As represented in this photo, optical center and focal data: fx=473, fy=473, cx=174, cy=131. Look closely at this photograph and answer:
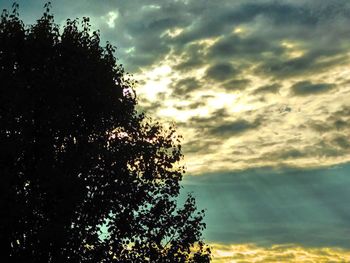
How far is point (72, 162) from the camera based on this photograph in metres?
34.2

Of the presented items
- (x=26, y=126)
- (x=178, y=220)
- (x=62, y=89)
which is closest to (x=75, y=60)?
(x=62, y=89)

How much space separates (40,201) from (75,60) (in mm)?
11272

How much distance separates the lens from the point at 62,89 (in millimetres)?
35688

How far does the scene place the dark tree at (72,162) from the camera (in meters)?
32.8

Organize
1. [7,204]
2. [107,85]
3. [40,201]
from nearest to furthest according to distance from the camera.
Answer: [7,204] → [40,201] → [107,85]

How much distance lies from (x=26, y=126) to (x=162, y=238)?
534 inches

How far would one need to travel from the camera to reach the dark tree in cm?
3281

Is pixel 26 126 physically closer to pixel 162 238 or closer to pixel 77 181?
pixel 77 181

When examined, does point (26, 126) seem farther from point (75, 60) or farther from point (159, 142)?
point (159, 142)

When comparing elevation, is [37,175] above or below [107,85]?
below

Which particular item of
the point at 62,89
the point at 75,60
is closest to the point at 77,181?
the point at 62,89

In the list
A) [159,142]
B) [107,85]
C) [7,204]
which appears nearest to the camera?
[7,204]

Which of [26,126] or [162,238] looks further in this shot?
[162,238]

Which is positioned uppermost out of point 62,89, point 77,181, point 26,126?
point 62,89
